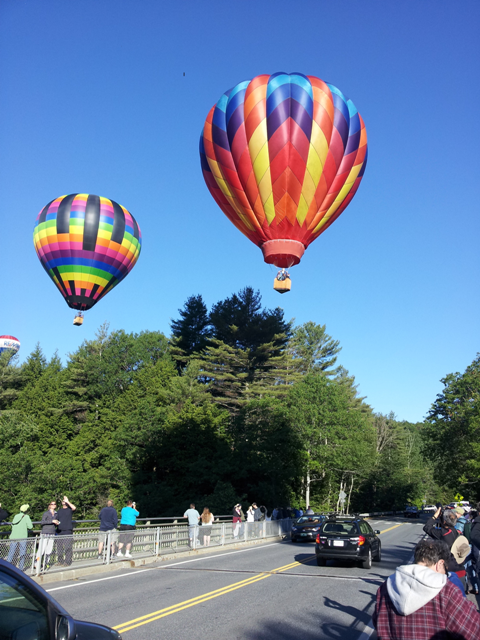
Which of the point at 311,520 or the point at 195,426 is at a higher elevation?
the point at 195,426

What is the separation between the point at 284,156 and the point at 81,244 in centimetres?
1508

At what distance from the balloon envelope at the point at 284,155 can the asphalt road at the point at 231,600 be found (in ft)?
39.2

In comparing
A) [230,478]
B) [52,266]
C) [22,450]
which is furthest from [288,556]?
[22,450]

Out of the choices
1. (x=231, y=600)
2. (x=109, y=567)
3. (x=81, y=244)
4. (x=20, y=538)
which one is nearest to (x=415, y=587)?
(x=231, y=600)

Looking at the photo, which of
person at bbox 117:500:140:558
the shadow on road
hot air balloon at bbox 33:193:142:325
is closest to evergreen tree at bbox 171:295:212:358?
hot air balloon at bbox 33:193:142:325

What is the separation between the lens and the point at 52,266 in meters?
31.9

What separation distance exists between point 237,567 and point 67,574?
15.1 ft

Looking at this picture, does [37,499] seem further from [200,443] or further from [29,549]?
[29,549]

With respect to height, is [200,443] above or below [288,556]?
above

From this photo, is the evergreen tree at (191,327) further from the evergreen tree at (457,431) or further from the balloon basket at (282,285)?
the balloon basket at (282,285)

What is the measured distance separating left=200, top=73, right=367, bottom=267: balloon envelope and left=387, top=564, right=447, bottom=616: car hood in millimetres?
18364

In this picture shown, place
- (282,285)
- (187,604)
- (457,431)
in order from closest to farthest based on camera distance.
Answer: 1. (187,604)
2. (282,285)
3. (457,431)

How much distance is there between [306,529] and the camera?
24.5 meters

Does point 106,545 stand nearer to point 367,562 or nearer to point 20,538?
point 20,538
